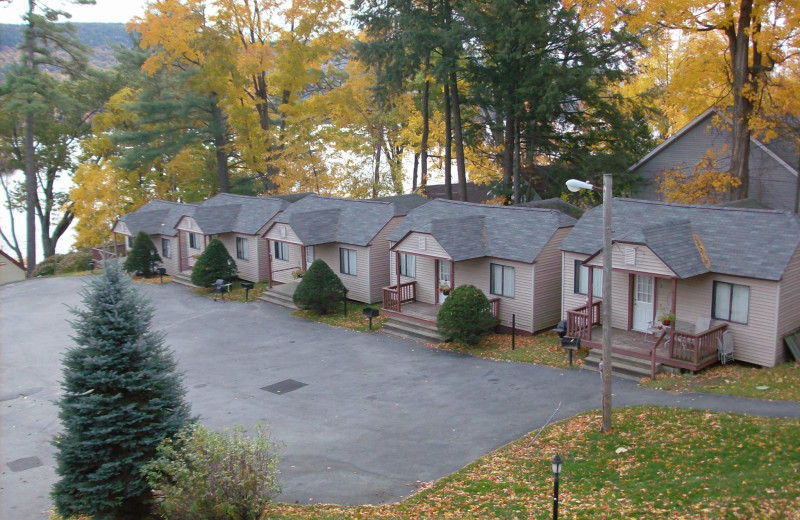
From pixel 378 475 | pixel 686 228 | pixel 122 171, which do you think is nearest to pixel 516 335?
pixel 686 228

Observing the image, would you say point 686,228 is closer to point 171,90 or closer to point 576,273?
point 576,273

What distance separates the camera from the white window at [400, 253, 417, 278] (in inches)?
1044

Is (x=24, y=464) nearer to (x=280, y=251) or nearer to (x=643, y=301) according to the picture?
(x=643, y=301)

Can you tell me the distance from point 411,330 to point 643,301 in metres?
8.13

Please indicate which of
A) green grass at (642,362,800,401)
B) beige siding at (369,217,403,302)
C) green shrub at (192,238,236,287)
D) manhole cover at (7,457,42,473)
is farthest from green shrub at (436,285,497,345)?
green shrub at (192,238,236,287)

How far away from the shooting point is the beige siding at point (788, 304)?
1752cm

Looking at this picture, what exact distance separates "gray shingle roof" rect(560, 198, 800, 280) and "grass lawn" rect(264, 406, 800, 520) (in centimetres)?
542

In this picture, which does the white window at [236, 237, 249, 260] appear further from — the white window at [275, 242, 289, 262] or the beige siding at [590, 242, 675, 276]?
the beige siding at [590, 242, 675, 276]

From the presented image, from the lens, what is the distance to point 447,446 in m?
14.3

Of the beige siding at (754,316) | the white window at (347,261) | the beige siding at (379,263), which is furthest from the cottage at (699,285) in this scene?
the white window at (347,261)

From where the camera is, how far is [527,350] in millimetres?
21172

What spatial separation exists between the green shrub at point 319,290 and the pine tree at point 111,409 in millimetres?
15111

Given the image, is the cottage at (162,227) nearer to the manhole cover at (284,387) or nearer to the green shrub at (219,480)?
the manhole cover at (284,387)

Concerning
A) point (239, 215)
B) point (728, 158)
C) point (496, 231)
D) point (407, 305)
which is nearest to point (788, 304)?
point (496, 231)
